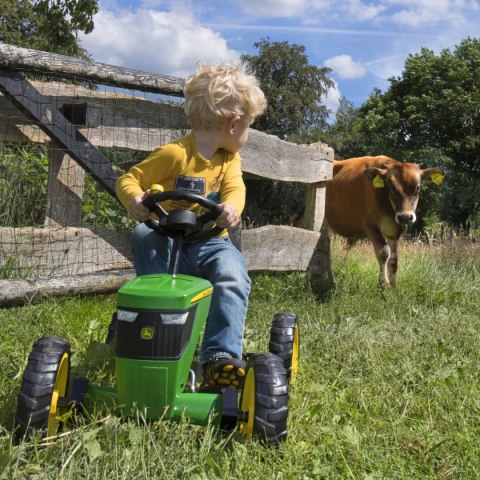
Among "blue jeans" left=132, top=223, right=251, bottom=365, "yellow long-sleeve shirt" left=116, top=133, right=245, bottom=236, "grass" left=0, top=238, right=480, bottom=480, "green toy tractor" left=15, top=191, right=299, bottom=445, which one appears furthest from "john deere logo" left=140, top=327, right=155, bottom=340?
"yellow long-sleeve shirt" left=116, top=133, right=245, bottom=236

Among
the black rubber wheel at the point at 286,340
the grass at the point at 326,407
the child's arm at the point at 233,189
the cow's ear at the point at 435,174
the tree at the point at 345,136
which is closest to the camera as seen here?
the grass at the point at 326,407

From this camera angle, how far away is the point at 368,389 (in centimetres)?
338

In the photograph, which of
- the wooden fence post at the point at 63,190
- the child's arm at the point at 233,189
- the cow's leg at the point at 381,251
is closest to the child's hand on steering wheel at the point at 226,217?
the child's arm at the point at 233,189

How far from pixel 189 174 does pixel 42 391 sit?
4.62ft

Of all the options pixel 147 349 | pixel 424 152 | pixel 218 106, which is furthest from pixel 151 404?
pixel 424 152

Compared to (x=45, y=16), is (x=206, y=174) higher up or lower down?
lower down

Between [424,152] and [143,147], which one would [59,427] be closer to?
[143,147]

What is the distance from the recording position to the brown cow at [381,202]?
7.50 metres

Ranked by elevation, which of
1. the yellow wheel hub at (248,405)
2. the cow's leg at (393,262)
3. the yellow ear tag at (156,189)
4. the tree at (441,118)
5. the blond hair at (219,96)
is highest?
the tree at (441,118)

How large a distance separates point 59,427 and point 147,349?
1.92ft

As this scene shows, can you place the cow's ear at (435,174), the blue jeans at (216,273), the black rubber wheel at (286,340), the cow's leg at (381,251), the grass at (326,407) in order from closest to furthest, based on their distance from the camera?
the grass at (326,407) → the blue jeans at (216,273) → the black rubber wheel at (286,340) → the cow's leg at (381,251) → the cow's ear at (435,174)

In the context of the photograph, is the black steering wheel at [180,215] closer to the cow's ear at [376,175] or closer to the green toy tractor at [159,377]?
the green toy tractor at [159,377]

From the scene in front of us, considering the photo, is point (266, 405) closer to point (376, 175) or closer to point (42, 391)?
point (42, 391)

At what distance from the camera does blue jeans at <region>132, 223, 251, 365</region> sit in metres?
2.97
